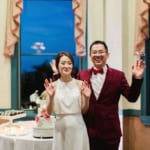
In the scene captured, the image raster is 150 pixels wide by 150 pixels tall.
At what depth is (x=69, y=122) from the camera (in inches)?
106

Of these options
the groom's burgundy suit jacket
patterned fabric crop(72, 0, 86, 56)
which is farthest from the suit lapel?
patterned fabric crop(72, 0, 86, 56)

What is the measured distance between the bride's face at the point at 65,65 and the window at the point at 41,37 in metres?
2.02

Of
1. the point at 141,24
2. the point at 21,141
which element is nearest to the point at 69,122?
the point at 21,141

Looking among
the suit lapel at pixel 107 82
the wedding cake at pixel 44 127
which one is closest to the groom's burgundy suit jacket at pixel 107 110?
the suit lapel at pixel 107 82

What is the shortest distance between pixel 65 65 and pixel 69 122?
45cm

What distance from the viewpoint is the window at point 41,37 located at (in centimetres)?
481

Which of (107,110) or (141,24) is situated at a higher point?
(141,24)

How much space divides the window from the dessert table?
153 cm

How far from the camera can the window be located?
15.8ft

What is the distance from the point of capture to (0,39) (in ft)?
15.0

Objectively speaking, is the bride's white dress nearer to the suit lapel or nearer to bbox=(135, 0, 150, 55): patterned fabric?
the suit lapel

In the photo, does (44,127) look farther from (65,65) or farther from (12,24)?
(12,24)

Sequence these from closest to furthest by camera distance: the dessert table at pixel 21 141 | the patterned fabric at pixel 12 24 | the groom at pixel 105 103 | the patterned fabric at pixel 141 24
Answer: the groom at pixel 105 103, the dessert table at pixel 21 141, the patterned fabric at pixel 141 24, the patterned fabric at pixel 12 24

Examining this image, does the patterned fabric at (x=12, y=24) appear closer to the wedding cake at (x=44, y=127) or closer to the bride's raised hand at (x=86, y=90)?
the wedding cake at (x=44, y=127)
